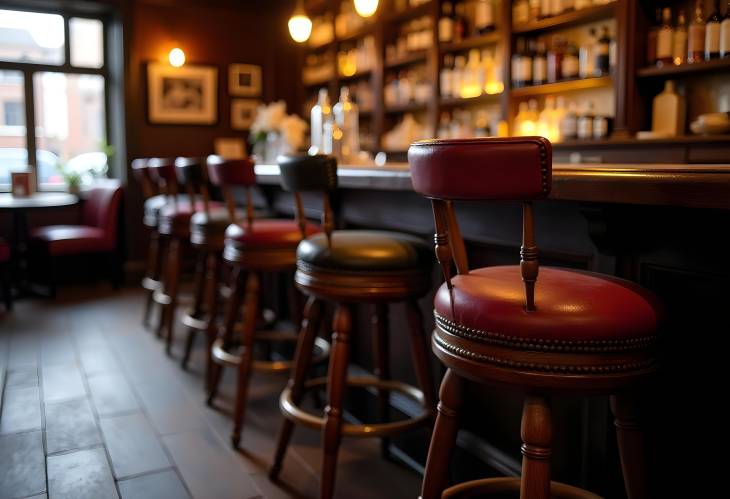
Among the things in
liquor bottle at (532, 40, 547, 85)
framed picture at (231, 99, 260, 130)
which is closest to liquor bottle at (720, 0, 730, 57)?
liquor bottle at (532, 40, 547, 85)

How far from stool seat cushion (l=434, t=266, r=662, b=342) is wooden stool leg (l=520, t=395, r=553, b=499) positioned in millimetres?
137

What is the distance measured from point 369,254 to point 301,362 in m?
0.47

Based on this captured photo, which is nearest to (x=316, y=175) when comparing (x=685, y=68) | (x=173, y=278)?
(x=173, y=278)

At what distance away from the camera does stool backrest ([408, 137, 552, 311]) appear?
103 centimetres

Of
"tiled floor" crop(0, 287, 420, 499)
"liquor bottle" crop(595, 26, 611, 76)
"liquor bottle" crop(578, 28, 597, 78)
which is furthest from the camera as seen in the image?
"liquor bottle" crop(578, 28, 597, 78)

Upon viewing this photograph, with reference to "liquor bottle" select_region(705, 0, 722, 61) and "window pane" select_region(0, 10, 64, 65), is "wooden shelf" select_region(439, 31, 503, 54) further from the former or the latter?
"window pane" select_region(0, 10, 64, 65)

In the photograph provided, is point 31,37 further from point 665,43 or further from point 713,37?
point 713,37

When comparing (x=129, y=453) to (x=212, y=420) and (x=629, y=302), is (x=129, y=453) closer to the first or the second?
(x=212, y=420)

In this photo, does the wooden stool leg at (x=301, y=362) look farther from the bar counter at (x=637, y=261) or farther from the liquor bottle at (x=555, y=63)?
the liquor bottle at (x=555, y=63)

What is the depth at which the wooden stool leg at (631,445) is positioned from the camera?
1.21 meters

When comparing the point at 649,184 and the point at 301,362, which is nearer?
the point at 649,184

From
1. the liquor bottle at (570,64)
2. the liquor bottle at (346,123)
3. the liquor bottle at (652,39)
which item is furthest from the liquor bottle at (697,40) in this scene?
the liquor bottle at (346,123)

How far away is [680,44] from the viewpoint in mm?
3273

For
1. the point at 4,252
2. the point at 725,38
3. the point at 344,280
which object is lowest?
the point at 4,252
